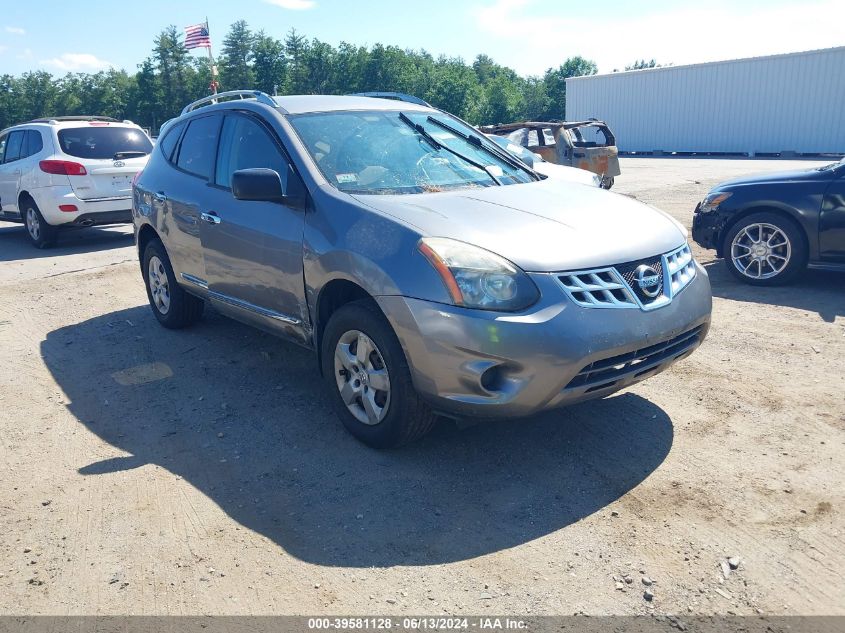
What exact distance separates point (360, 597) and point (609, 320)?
1.60 m

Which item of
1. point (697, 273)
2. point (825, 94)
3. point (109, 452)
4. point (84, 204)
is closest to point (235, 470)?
point (109, 452)

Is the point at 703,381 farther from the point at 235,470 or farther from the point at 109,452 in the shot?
the point at 109,452

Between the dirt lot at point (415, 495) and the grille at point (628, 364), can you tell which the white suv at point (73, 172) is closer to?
the dirt lot at point (415, 495)

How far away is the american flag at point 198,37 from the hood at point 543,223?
28.1m

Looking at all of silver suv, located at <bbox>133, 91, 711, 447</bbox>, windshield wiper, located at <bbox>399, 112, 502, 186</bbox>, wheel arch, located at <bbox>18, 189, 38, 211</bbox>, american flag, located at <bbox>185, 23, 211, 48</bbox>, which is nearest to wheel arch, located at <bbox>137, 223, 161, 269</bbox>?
silver suv, located at <bbox>133, 91, 711, 447</bbox>

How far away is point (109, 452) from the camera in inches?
161

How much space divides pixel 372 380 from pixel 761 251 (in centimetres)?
508

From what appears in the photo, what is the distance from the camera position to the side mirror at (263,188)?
403cm

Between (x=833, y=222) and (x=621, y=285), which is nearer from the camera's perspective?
(x=621, y=285)

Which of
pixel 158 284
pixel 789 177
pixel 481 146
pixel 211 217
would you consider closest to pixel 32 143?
pixel 158 284

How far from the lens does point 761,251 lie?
7.19 m

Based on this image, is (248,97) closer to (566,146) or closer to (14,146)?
(14,146)

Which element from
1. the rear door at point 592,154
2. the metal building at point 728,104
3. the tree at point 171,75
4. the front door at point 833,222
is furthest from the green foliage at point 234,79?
the front door at point 833,222

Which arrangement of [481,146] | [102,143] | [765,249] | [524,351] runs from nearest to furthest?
[524,351], [481,146], [765,249], [102,143]
